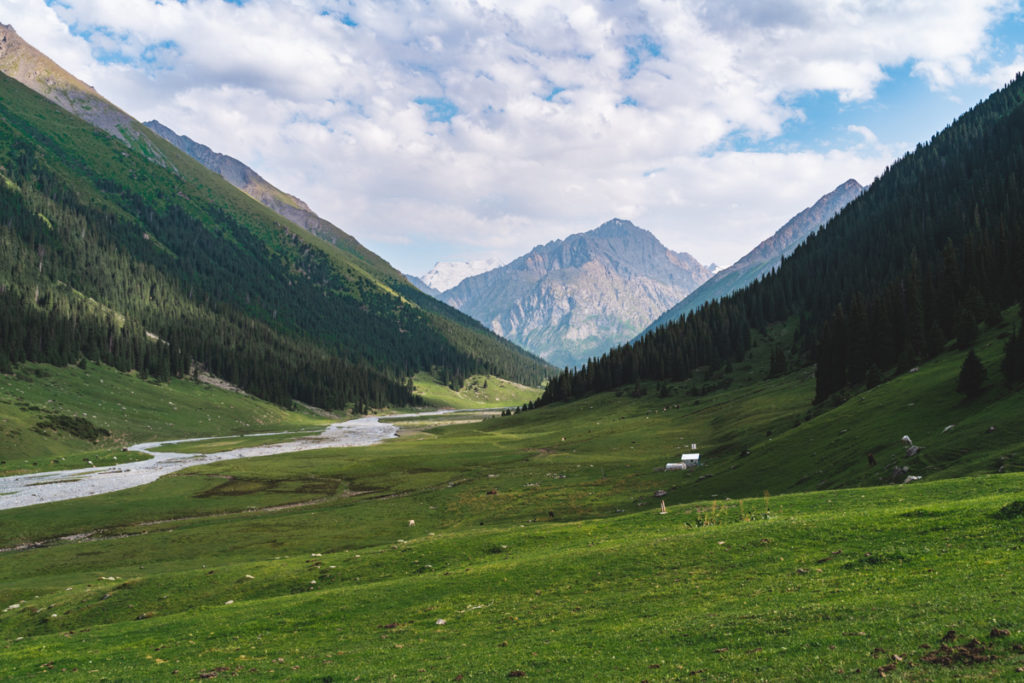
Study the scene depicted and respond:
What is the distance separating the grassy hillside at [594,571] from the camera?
15.7 metres

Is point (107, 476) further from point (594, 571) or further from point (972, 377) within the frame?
point (972, 377)

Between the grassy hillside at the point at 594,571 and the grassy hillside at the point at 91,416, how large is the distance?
1906 inches

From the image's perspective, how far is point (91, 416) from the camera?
138750mm

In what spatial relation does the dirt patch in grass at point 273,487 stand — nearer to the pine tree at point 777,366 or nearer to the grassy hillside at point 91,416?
the grassy hillside at point 91,416

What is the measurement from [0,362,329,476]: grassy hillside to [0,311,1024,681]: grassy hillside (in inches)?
1906

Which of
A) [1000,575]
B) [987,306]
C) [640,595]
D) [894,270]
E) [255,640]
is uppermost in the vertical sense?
[894,270]

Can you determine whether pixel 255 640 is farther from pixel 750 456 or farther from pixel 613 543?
pixel 750 456

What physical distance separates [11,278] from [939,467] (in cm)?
26286

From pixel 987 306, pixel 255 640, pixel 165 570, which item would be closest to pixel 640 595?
pixel 255 640

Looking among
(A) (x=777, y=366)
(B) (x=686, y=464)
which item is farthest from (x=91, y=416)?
(A) (x=777, y=366)

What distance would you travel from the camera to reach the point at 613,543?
31.5 meters

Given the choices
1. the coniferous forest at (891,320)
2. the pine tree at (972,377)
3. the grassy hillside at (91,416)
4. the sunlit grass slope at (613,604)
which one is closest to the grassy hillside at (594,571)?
the sunlit grass slope at (613,604)

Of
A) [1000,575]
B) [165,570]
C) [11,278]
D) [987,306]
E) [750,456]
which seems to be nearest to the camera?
[1000,575]

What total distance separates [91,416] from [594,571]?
156 metres
